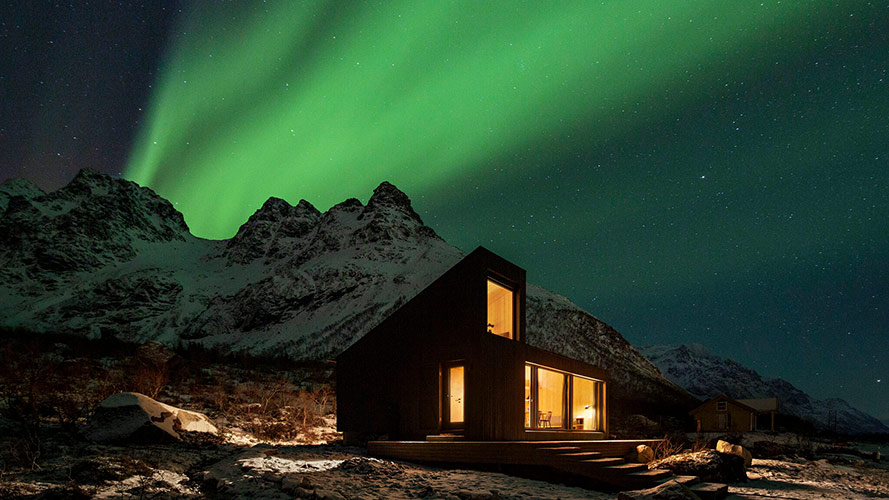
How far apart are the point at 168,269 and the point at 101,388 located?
90.8 meters

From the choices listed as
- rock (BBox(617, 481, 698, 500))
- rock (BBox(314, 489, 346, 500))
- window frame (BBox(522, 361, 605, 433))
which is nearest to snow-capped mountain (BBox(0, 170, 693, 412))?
window frame (BBox(522, 361, 605, 433))

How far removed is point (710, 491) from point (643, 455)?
346 centimetres

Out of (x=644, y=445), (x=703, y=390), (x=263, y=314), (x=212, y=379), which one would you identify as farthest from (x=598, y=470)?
(x=703, y=390)

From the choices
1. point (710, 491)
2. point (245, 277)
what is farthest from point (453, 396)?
point (245, 277)

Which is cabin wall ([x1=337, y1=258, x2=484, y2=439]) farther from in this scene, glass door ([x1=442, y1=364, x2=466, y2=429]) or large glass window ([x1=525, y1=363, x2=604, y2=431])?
large glass window ([x1=525, y1=363, x2=604, y2=431])

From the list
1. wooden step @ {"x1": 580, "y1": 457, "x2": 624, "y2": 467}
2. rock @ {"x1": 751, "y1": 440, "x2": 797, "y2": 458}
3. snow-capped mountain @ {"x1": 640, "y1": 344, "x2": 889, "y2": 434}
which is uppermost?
wooden step @ {"x1": 580, "y1": 457, "x2": 624, "y2": 467}

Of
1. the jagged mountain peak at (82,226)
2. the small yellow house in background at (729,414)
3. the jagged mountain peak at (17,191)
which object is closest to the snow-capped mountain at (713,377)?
the small yellow house in background at (729,414)

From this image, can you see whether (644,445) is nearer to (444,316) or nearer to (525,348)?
(525,348)

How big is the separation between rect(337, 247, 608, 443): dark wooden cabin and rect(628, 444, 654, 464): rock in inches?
93.5

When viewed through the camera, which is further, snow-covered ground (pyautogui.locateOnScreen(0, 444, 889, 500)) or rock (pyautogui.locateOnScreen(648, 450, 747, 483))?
rock (pyautogui.locateOnScreen(648, 450, 747, 483))

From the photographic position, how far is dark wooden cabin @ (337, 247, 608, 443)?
12086 millimetres

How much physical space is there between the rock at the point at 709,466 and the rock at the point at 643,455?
72cm

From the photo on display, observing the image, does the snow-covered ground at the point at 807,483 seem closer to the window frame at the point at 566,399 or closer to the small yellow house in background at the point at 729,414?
the window frame at the point at 566,399

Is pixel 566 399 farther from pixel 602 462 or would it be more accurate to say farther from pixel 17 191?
pixel 17 191
